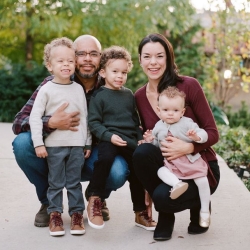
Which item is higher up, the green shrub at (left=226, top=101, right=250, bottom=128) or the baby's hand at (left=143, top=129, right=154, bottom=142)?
the baby's hand at (left=143, top=129, right=154, bottom=142)

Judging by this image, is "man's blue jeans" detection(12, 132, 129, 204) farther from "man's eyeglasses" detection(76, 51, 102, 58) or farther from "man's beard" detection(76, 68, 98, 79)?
"man's eyeglasses" detection(76, 51, 102, 58)

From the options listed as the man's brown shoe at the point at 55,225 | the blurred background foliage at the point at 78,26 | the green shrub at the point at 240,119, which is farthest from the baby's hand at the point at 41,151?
the green shrub at the point at 240,119

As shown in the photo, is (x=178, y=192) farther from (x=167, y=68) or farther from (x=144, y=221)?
(x=167, y=68)

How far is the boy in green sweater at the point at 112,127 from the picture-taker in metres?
3.60

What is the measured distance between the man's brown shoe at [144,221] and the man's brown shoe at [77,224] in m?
0.45

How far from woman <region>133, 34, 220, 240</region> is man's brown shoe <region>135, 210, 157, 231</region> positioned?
194 mm

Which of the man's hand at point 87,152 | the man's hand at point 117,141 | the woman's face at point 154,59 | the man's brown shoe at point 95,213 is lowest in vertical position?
the man's brown shoe at point 95,213

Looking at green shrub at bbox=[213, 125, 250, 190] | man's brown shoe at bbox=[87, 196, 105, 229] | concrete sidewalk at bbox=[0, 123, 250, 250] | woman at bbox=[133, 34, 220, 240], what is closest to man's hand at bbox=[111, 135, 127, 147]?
woman at bbox=[133, 34, 220, 240]

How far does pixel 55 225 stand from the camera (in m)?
3.57

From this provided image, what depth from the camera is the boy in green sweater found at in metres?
3.60

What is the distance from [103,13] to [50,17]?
3.58 ft

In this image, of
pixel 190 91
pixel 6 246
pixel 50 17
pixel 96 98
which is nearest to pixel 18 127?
pixel 96 98

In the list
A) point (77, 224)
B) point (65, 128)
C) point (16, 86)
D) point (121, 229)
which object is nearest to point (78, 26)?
point (16, 86)

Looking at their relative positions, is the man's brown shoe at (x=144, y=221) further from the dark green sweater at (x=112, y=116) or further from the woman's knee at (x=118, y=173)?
the dark green sweater at (x=112, y=116)
